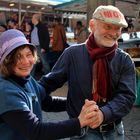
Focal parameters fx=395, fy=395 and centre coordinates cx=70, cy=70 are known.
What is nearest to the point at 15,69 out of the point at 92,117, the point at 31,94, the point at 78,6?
the point at 31,94

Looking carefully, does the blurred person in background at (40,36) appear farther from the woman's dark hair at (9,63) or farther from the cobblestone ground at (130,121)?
the woman's dark hair at (9,63)

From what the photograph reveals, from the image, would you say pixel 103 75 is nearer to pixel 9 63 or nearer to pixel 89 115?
pixel 89 115

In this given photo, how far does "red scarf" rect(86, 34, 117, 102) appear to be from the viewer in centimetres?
256

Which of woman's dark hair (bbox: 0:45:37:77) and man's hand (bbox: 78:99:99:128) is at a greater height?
woman's dark hair (bbox: 0:45:37:77)

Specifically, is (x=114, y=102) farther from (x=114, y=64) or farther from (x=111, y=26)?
(x=111, y=26)

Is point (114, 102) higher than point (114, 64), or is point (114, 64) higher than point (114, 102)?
point (114, 64)

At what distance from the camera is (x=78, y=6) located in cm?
1247

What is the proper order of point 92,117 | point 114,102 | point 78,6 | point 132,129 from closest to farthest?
point 92,117 < point 114,102 < point 132,129 < point 78,6

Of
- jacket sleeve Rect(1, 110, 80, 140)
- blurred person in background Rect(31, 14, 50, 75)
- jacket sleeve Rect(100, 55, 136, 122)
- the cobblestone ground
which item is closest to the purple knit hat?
jacket sleeve Rect(1, 110, 80, 140)

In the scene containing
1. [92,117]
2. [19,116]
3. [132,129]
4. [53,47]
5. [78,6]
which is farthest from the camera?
[78,6]

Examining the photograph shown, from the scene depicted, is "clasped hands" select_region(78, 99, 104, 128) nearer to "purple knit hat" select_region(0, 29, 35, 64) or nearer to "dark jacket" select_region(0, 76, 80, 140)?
"dark jacket" select_region(0, 76, 80, 140)

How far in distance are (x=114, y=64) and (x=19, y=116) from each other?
0.84 meters

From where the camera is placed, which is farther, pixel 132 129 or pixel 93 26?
pixel 132 129

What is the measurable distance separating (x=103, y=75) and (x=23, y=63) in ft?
1.94
